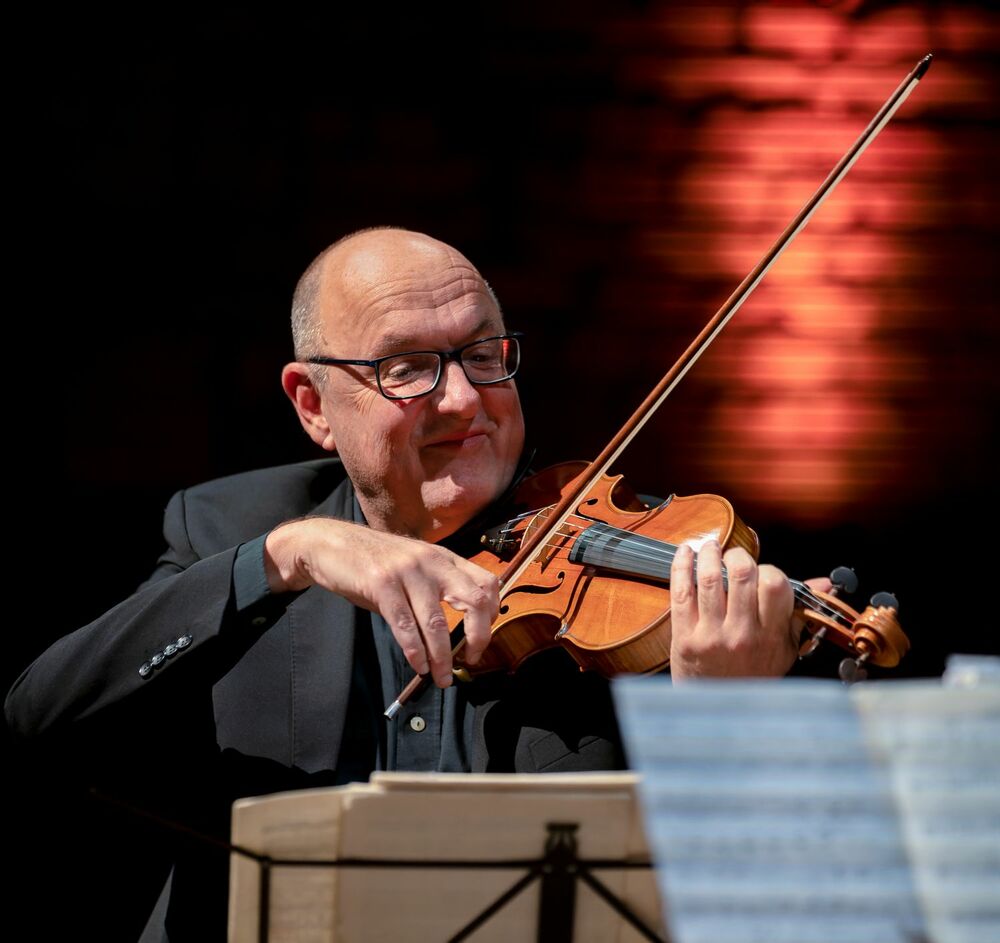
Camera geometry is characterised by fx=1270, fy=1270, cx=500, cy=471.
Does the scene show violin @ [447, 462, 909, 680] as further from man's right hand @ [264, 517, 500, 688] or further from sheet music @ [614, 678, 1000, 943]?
sheet music @ [614, 678, 1000, 943]

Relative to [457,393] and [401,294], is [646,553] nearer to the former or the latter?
[457,393]

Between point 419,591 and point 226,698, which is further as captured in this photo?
point 226,698

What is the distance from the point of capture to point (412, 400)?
1996 mm

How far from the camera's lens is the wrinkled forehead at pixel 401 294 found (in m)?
2.02

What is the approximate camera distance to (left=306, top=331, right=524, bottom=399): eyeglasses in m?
2.01

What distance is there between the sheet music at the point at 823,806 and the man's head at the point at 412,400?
3.36 feet

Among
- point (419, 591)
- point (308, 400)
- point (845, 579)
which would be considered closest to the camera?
point (419, 591)

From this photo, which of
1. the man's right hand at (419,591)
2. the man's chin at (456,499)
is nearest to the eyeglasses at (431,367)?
the man's chin at (456,499)

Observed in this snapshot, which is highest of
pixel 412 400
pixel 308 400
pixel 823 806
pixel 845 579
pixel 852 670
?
pixel 308 400

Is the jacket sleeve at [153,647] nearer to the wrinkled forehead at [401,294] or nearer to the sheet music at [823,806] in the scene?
the wrinkled forehead at [401,294]

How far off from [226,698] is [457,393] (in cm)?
59

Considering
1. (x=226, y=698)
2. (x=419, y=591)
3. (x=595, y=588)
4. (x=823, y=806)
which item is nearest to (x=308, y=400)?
(x=226, y=698)

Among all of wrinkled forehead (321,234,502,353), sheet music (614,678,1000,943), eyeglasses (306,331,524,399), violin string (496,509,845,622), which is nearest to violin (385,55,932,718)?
violin string (496,509,845,622)

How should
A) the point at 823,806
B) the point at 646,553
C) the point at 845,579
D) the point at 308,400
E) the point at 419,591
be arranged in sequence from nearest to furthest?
the point at 823,806 < the point at 419,591 < the point at 845,579 < the point at 646,553 < the point at 308,400
